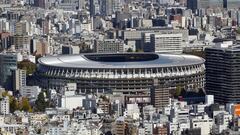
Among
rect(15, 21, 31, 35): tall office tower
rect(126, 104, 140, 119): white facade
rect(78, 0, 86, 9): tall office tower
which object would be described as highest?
rect(126, 104, 140, 119): white facade

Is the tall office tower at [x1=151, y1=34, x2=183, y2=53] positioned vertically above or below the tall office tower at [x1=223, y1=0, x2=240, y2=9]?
above

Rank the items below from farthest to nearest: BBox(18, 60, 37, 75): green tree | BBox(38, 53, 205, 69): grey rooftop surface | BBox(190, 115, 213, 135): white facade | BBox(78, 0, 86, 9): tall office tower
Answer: BBox(78, 0, 86, 9): tall office tower, BBox(18, 60, 37, 75): green tree, BBox(38, 53, 205, 69): grey rooftop surface, BBox(190, 115, 213, 135): white facade

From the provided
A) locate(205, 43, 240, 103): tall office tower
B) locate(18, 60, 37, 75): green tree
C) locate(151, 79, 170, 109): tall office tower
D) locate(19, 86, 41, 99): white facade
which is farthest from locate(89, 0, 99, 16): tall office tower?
locate(151, 79, 170, 109): tall office tower

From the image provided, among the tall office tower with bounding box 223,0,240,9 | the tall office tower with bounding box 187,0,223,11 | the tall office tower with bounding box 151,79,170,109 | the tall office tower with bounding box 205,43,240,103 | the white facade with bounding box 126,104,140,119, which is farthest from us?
the tall office tower with bounding box 223,0,240,9

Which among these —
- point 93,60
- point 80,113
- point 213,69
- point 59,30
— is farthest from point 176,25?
point 80,113

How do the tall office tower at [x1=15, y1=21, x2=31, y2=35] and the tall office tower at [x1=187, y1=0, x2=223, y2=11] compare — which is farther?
the tall office tower at [x1=187, y1=0, x2=223, y2=11]

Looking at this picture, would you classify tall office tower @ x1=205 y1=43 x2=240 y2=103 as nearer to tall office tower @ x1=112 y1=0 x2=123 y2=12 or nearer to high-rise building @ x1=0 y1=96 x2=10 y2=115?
high-rise building @ x1=0 y1=96 x2=10 y2=115

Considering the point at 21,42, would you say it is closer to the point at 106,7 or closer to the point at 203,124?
the point at 106,7

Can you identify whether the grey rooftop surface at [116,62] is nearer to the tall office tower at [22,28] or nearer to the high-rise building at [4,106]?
the high-rise building at [4,106]
